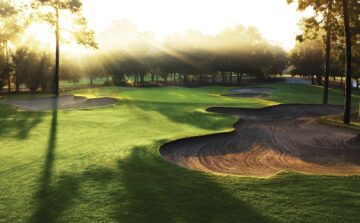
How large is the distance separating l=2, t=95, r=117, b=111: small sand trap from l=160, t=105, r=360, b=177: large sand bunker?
19031mm

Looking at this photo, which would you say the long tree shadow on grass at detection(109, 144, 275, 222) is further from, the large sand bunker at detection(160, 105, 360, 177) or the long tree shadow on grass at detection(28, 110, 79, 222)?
the large sand bunker at detection(160, 105, 360, 177)

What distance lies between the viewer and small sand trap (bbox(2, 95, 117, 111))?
40200mm

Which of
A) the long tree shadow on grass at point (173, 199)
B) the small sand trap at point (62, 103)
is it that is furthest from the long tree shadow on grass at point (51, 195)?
the small sand trap at point (62, 103)

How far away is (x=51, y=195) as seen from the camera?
1085 cm

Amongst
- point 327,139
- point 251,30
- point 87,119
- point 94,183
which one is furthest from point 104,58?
point 94,183

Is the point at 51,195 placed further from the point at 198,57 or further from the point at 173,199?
the point at 198,57

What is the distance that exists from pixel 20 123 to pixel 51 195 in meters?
17.1

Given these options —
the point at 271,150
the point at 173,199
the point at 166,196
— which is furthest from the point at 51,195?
the point at 271,150

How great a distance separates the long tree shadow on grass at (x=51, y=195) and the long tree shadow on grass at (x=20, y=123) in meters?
8.86

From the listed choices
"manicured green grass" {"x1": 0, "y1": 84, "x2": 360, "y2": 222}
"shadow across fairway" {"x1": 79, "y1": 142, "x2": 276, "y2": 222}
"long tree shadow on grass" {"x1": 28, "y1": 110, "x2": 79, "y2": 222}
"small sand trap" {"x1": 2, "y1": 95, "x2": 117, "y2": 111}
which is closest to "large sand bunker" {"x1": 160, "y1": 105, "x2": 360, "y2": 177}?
"manicured green grass" {"x1": 0, "y1": 84, "x2": 360, "y2": 222}

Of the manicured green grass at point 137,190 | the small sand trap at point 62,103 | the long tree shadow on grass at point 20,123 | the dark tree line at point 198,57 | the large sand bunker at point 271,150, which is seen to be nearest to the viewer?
the manicured green grass at point 137,190

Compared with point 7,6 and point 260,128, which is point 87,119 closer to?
point 260,128

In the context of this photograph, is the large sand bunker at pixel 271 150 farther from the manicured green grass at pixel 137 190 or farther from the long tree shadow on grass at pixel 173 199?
the long tree shadow on grass at pixel 173 199

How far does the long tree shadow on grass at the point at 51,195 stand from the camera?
31.0 feet
